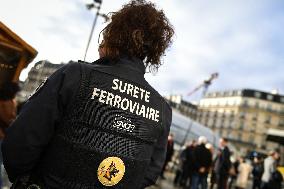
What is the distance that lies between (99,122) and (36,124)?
1.02ft

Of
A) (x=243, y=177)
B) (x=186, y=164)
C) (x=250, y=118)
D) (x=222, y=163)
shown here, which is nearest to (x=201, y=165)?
(x=222, y=163)

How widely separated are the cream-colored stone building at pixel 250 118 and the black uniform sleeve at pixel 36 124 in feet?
345

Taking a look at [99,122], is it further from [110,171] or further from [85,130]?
[110,171]

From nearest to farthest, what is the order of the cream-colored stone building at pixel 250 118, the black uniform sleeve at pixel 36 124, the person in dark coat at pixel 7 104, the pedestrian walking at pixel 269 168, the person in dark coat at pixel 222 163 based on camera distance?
the black uniform sleeve at pixel 36 124, the person in dark coat at pixel 7 104, the person in dark coat at pixel 222 163, the pedestrian walking at pixel 269 168, the cream-colored stone building at pixel 250 118

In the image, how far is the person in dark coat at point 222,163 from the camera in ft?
38.8

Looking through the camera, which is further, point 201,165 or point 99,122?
point 201,165

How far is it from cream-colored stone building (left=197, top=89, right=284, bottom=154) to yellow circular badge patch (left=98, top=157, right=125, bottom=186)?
105m

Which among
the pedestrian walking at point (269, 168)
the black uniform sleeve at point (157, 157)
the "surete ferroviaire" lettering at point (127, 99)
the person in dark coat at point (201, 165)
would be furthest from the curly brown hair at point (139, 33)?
the pedestrian walking at point (269, 168)

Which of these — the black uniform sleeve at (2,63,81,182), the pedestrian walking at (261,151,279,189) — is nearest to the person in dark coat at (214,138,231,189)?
the pedestrian walking at (261,151,279,189)

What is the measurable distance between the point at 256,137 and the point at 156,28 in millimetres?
108175

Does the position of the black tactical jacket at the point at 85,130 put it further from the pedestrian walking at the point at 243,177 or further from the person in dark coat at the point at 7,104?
the pedestrian walking at the point at 243,177

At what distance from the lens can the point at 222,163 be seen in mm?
11961

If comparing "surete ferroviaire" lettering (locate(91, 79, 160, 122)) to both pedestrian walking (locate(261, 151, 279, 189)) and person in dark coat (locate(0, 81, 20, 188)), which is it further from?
pedestrian walking (locate(261, 151, 279, 189))

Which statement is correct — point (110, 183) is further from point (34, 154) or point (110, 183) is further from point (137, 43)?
point (137, 43)
